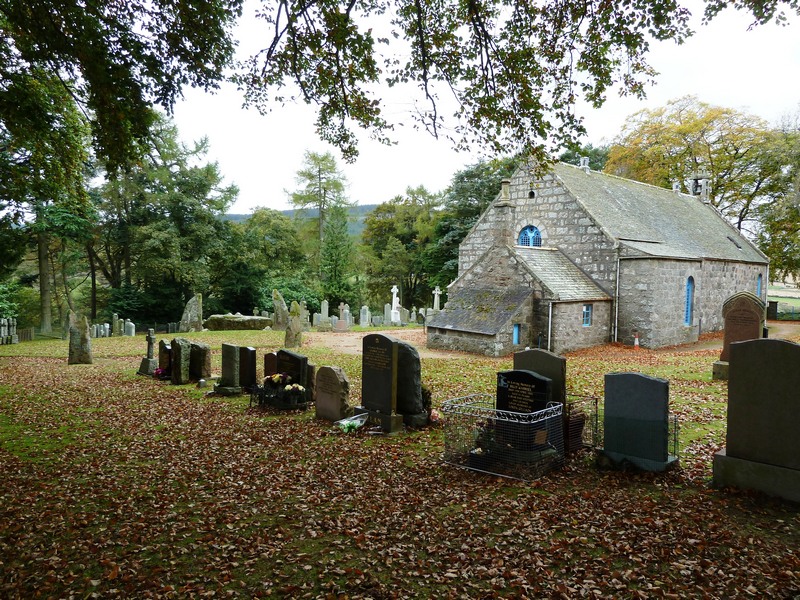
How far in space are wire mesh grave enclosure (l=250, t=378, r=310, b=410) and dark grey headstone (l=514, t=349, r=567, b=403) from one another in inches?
203

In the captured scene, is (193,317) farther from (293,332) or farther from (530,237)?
(530,237)

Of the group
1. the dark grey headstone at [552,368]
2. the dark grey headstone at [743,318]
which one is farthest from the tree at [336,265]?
the dark grey headstone at [552,368]

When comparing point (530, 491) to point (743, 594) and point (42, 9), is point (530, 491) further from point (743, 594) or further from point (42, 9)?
point (42, 9)

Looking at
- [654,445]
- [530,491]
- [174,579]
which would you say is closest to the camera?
[174,579]

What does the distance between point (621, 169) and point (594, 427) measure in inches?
1580

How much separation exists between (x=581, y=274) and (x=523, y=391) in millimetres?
16833

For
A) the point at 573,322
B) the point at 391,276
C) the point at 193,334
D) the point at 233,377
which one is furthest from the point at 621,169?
the point at 233,377

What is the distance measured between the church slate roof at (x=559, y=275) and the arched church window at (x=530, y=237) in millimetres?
1335

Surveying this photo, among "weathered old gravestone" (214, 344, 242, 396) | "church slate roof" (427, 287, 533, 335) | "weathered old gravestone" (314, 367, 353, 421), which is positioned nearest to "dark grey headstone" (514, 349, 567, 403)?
"weathered old gravestone" (314, 367, 353, 421)

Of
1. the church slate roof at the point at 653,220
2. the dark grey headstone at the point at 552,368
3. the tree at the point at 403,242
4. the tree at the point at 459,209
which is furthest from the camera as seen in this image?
the tree at the point at 403,242

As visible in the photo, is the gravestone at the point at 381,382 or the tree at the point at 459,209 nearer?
the gravestone at the point at 381,382

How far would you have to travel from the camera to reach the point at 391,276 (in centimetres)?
4650

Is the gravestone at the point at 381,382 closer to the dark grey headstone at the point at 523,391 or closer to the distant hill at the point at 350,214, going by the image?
the dark grey headstone at the point at 523,391

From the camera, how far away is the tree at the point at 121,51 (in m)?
8.15
